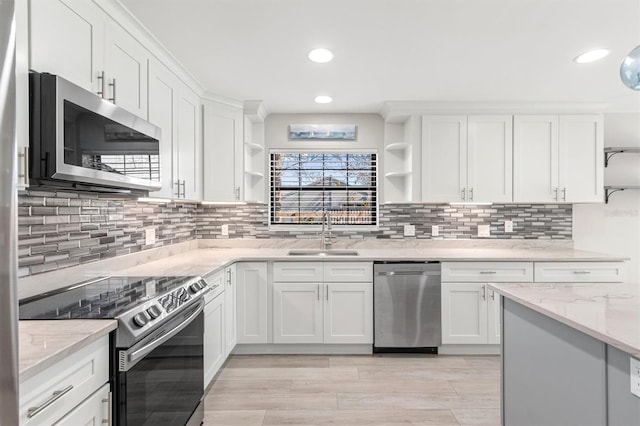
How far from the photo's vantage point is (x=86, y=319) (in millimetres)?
1266

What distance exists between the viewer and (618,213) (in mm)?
3629

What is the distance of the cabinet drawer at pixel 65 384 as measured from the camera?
0.91 m

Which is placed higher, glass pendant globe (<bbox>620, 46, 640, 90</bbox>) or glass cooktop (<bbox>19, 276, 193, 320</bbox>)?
glass pendant globe (<bbox>620, 46, 640, 90</bbox>)

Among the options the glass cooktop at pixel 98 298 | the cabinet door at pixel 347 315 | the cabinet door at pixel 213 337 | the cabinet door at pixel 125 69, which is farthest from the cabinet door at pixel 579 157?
the cabinet door at pixel 125 69

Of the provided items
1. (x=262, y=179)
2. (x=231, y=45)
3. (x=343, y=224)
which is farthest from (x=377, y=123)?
(x=231, y=45)

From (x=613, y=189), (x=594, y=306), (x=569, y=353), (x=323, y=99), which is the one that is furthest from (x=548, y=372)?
(x=613, y=189)

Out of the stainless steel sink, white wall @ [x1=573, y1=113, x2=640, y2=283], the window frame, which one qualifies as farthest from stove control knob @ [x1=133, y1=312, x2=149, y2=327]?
white wall @ [x1=573, y1=113, x2=640, y2=283]

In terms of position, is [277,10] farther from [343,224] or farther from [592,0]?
[343,224]

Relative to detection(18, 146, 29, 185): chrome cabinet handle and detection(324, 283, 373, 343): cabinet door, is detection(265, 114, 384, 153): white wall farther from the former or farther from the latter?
detection(18, 146, 29, 185): chrome cabinet handle

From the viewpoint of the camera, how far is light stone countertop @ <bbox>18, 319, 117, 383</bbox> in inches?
35.9

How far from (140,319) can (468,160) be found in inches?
123

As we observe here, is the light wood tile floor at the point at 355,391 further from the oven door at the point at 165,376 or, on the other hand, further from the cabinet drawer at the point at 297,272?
the cabinet drawer at the point at 297,272

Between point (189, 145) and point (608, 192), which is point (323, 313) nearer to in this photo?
point (189, 145)

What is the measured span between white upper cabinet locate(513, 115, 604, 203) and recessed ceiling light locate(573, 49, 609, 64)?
969 mm
